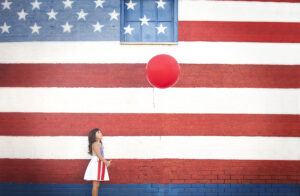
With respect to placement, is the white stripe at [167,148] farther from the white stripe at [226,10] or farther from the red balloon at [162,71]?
the white stripe at [226,10]

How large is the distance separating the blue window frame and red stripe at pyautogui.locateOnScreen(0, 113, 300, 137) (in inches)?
61.9

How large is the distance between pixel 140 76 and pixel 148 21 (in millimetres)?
1158

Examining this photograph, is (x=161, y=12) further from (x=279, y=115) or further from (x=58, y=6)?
(x=279, y=115)

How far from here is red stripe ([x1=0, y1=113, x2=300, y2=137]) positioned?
4684mm

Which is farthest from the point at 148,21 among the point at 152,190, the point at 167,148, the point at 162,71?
the point at 152,190

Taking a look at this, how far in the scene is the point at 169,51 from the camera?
186 inches

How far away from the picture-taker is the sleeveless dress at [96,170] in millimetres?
4238

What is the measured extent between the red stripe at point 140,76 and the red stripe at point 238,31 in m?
0.56

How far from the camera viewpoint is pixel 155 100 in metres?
4.71

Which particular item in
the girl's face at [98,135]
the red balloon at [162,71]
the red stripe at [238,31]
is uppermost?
the red stripe at [238,31]

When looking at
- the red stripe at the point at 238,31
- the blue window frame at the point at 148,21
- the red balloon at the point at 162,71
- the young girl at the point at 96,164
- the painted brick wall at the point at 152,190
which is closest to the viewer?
the red balloon at the point at 162,71

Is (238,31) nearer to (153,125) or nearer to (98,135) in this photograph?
(153,125)

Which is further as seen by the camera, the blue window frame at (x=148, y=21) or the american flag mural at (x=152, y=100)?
the blue window frame at (x=148, y=21)

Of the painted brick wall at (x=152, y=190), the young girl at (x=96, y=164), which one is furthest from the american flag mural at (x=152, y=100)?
the young girl at (x=96, y=164)
